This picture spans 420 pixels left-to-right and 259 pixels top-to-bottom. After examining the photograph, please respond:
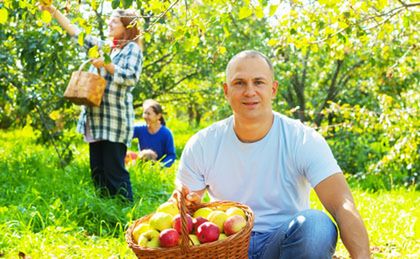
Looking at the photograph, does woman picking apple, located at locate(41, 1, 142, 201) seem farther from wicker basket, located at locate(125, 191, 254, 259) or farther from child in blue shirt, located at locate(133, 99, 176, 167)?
wicker basket, located at locate(125, 191, 254, 259)

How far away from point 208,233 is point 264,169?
1.94ft

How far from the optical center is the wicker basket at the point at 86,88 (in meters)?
4.26

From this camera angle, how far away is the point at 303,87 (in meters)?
9.54

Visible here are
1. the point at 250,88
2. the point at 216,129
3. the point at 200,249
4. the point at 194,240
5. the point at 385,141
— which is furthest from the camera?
the point at 385,141

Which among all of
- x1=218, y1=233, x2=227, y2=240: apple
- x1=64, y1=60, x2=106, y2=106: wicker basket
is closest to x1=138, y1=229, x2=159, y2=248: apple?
x1=218, y1=233, x2=227, y2=240: apple

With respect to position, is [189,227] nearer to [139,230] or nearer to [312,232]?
[139,230]

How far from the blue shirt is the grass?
2.26 ft

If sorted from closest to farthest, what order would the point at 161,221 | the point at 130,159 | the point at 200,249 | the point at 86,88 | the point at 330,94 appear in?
the point at 200,249 → the point at 161,221 → the point at 86,88 → the point at 130,159 → the point at 330,94

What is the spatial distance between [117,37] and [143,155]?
2.41m

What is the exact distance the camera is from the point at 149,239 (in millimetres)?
2283

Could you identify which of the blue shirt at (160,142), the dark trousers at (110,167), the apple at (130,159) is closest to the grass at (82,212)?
the dark trousers at (110,167)

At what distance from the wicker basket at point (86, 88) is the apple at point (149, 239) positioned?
216 centimetres

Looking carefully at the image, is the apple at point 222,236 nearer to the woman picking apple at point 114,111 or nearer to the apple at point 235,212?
the apple at point 235,212

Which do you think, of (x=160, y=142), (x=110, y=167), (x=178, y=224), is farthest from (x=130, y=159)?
(x=178, y=224)
